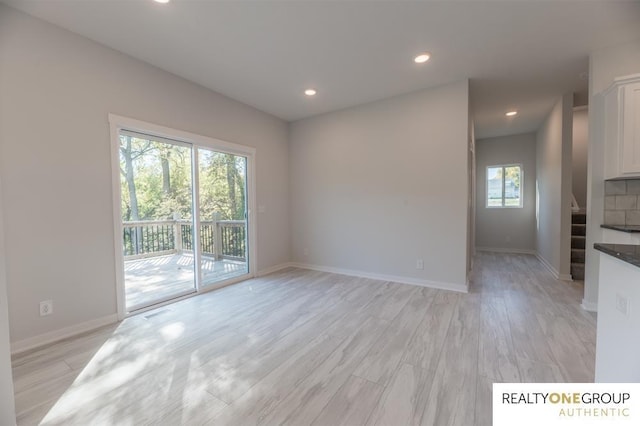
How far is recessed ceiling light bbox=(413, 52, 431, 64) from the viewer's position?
270cm

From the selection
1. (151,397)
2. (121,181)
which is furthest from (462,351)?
(121,181)

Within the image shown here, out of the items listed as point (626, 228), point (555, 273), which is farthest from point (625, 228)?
point (555, 273)

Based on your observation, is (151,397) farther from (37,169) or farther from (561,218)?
(561,218)

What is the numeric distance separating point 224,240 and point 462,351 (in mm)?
3423

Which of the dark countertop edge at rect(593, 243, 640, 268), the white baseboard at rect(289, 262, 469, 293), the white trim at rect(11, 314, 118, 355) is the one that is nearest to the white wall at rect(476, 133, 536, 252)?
the white baseboard at rect(289, 262, 469, 293)

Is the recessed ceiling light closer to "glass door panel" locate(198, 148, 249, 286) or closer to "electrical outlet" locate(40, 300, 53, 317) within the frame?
"glass door panel" locate(198, 148, 249, 286)

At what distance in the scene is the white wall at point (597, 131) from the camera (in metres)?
2.58

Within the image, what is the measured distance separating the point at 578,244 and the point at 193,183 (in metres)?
6.00

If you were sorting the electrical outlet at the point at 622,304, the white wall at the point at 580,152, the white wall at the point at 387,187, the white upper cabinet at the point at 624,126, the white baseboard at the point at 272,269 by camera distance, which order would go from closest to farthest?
1. the electrical outlet at the point at 622,304
2. the white upper cabinet at the point at 624,126
3. the white wall at the point at 387,187
4. the white baseboard at the point at 272,269
5. the white wall at the point at 580,152

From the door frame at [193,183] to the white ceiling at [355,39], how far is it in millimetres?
713

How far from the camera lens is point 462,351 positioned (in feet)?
6.59

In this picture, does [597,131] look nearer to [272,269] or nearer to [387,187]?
[387,187]

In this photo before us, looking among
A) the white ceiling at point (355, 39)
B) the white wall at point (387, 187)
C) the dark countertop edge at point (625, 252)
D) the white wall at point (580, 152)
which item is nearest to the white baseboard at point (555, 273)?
the white wall at point (580, 152)

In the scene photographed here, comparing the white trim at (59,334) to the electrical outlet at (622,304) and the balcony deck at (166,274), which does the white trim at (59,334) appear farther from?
the electrical outlet at (622,304)
